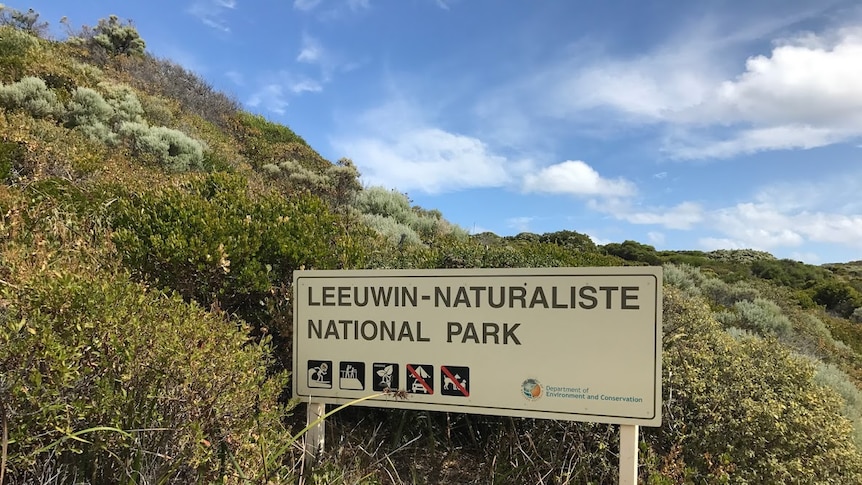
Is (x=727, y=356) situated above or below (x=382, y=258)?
below

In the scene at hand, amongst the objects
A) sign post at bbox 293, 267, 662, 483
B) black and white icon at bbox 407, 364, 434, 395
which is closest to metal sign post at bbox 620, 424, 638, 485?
sign post at bbox 293, 267, 662, 483

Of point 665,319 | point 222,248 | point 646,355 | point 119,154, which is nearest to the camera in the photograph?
point 646,355

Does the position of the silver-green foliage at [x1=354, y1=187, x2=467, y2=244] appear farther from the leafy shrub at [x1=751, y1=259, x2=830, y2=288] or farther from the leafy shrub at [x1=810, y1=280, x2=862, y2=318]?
the leafy shrub at [x1=751, y1=259, x2=830, y2=288]

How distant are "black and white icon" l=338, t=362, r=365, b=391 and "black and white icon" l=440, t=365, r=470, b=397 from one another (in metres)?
0.48

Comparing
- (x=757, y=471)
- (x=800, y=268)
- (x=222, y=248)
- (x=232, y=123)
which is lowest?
(x=757, y=471)

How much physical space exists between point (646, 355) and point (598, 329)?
27 cm

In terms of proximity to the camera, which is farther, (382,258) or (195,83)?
(195,83)

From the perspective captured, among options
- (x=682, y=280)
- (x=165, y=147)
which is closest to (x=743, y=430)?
(x=682, y=280)

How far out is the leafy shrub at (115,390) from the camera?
2.37 m

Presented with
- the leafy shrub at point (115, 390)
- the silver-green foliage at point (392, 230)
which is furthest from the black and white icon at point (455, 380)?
the silver-green foliage at point (392, 230)

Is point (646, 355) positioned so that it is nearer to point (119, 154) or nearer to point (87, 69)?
point (119, 154)

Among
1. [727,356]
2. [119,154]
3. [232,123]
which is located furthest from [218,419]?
[232,123]

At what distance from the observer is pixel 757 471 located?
12.0 ft

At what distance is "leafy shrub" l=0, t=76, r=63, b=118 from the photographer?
10.4m
